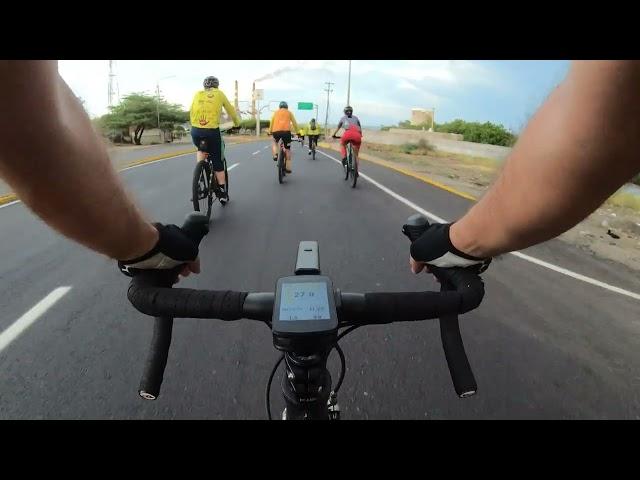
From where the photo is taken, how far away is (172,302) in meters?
0.89

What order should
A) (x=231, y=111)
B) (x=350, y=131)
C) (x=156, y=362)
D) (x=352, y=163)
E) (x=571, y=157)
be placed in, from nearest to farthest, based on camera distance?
1. (x=571, y=157)
2. (x=156, y=362)
3. (x=231, y=111)
4. (x=352, y=163)
5. (x=350, y=131)

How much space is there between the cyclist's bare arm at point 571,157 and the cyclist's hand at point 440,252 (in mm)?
143

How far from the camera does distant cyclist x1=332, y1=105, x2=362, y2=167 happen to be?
34.9 feet

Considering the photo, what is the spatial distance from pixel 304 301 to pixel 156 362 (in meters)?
0.45

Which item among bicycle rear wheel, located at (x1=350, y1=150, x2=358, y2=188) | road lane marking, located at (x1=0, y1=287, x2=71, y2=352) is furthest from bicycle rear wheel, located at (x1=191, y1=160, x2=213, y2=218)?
bicycle rear wheel, located at (x1=350, y1=150, x2=358, y2=188)

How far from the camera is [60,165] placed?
61 cm

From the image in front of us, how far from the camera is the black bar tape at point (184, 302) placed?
0.89 meters

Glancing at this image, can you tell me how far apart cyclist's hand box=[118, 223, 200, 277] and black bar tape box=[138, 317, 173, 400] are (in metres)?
0.17

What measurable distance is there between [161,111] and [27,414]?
128ft

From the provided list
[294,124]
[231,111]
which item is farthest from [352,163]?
[231,111]

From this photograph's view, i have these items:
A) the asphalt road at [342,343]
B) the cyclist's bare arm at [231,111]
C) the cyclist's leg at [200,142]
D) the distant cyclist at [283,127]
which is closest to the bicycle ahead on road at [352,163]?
the distant cyclist at [283,127]

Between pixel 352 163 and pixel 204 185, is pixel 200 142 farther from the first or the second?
pixel 352 163
